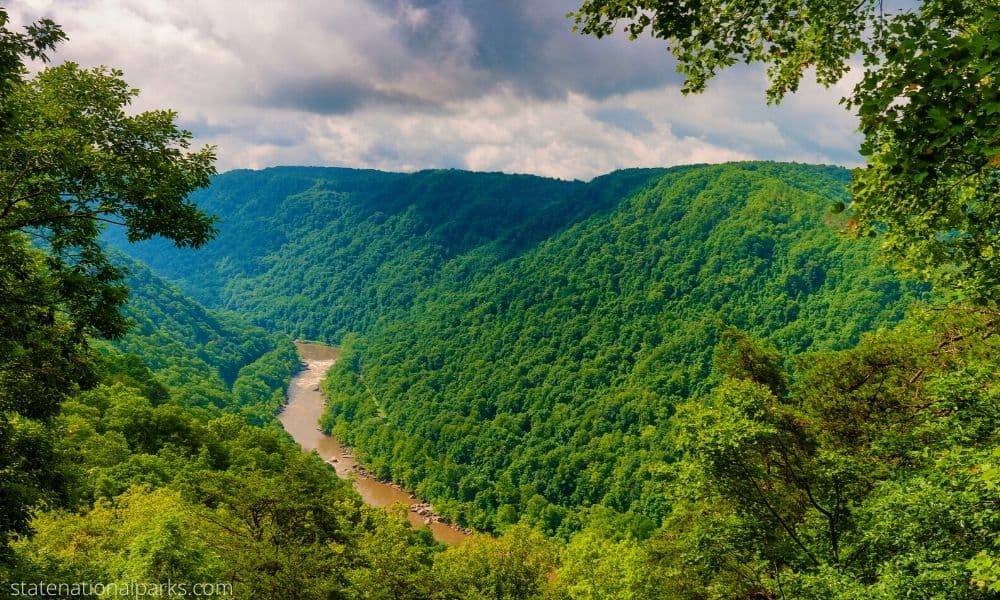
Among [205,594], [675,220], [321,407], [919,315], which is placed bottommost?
[321,407]

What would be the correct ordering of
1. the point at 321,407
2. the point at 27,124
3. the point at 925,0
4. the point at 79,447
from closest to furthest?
the point at 925,0 < the point at 27,124 < the point at 79,447 < the point at 321,407

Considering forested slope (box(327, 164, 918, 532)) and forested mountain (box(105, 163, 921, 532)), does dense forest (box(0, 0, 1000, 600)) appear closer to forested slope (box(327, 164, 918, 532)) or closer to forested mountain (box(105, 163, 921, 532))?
forested mountain (box(105, 163, 921, 532))

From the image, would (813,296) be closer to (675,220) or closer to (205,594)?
(675,220)

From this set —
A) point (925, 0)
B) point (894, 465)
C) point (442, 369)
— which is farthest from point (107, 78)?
point (442, 369)

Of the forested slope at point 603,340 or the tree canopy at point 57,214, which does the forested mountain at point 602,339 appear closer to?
the forested slope at point 603,340

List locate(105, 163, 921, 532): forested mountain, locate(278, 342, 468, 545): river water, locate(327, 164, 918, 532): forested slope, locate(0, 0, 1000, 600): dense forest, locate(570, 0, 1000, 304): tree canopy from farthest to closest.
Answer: locate(327, 164, 918, 532): forested slope → locate(105, 163, 921, 532): forested mountain → locate(278, 342, 468, 545): river water → locate(0, 0, 1000, 600): dense forest → locate(570, 0, 1000, 304): tree canopy

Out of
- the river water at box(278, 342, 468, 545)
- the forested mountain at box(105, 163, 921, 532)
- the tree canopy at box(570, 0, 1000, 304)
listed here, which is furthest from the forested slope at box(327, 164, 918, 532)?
the tree canopy at box(570, 0, 1000, 304)

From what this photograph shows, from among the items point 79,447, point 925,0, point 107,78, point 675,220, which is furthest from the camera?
point 675,220

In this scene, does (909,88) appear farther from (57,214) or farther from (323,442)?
(323,442)

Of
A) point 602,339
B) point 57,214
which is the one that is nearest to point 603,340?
point 602,339
